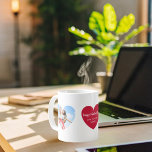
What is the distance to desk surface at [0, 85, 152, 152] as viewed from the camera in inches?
21.3

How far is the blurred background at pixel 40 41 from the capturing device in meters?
4.40

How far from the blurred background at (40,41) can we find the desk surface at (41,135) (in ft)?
11.4

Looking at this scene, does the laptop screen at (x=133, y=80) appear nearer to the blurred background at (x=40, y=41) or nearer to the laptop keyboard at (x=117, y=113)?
the laptop keyboard at (x=117, y=113)

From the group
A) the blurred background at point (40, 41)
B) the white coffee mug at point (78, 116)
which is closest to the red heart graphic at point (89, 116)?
the white coffee mug at point (78, 116)

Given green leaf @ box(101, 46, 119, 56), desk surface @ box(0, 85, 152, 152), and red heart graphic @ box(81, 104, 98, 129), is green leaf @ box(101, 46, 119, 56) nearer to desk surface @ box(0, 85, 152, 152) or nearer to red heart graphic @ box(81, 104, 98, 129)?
desk surface @ box(0, 85, 152, 152)

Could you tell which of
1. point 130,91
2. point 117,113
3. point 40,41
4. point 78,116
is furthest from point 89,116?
point 40,41

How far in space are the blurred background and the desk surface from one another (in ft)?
11.4

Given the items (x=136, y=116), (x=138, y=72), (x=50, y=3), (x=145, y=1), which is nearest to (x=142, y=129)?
(x=136, y=116)

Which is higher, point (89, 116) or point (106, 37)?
point (106, 37)

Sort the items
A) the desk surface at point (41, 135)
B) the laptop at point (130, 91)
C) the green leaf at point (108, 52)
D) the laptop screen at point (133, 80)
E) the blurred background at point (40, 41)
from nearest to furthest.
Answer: the desk surface at point (41, 135), the laptop at point (130, 91), the laptop screen at point (133, 80), the green leaf at point (108, 52), the blurred background at point (40, 41)

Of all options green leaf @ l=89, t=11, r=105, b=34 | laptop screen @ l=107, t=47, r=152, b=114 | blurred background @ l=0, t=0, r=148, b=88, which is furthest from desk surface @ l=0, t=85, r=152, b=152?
blurred background @ l=0, t=0, r=148, b=88

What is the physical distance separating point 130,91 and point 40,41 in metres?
3.85

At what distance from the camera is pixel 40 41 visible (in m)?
4.64

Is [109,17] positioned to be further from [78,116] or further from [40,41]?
[40,41]
